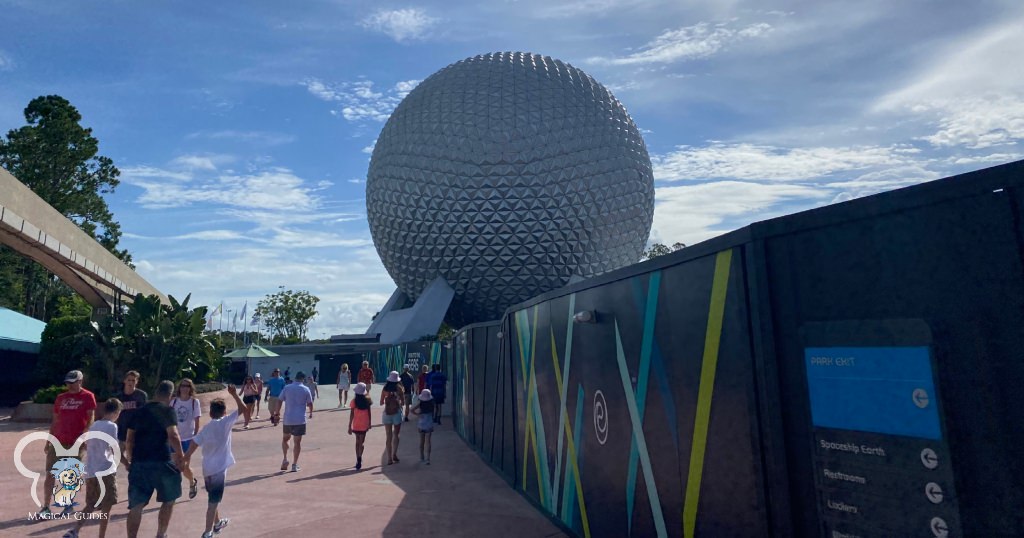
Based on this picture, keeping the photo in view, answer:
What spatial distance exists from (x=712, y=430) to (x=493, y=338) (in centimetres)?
684

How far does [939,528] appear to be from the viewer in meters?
2.32

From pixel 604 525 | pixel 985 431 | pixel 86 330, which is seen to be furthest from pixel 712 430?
pixel 86 330

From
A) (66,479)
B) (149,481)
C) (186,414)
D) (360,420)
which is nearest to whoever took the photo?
(149,481)

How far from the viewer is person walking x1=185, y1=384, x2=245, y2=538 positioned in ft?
19.4

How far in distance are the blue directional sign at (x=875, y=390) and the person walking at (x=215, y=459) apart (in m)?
5.37

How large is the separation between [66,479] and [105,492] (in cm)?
168

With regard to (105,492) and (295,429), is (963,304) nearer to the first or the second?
(105,492)

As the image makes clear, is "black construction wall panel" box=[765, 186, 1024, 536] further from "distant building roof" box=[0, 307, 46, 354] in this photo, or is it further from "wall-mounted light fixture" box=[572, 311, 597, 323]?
"distant building roof" box=[0, 307, 46, 354]

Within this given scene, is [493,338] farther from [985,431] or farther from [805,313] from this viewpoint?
[985,431]

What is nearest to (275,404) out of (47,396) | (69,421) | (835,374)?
(47,396)

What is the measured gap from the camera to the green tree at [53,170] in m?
31.5

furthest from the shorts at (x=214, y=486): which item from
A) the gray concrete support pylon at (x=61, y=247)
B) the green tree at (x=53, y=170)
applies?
the green tree at (x=53, y=170)

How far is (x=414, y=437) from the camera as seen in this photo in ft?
43.5

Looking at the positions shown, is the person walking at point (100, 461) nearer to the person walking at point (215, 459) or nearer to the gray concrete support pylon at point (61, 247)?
the person walking at point (215, 459)
